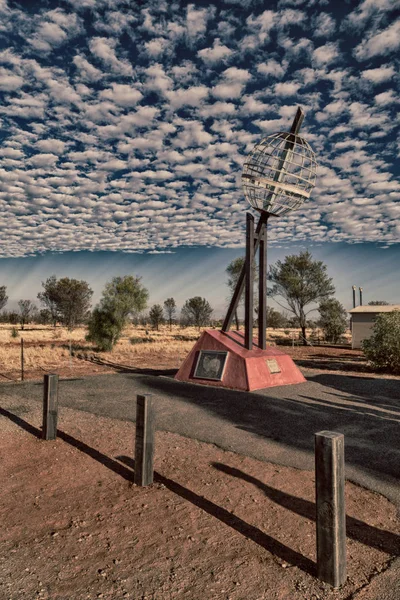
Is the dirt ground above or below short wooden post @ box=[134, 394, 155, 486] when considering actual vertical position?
below

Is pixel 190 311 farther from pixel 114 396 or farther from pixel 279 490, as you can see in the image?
pixel 279 490

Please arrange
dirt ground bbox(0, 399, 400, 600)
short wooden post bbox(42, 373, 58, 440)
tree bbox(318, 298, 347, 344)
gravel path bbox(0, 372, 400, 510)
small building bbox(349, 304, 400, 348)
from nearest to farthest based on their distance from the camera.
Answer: dirt ground bbox(0, 399, 400, 600) → gravel path bbox(0, 372, 400, 510) → short wooden post bbox(42, 373, 58, 440) → small building bbox(349, 304, 400, 348) → tree bbox(318, 298, 347, 344)

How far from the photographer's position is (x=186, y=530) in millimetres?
3805

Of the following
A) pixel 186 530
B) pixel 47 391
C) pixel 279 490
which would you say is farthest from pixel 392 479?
pixel 47 391

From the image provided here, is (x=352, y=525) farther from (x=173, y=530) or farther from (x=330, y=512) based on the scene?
(x=173, y=530)

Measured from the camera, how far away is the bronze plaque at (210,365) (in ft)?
36.6

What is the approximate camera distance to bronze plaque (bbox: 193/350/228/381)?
11.1m

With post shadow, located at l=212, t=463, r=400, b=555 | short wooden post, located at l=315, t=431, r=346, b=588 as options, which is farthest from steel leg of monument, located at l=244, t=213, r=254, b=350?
short wooden post, located at l=315, t=431, r=346, b=588

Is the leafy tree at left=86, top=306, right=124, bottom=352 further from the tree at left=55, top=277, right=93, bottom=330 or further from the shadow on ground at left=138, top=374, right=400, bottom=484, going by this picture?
the tree at left=55, top=277, right=93, bottom=330

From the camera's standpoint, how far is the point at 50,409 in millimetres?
6703

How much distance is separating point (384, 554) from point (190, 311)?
59671mm

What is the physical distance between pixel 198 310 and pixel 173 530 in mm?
58005

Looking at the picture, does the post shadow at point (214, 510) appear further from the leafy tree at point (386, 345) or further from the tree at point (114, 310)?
the tree at point (114, 310)

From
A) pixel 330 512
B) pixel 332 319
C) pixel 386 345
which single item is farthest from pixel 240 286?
pixel 332 319
